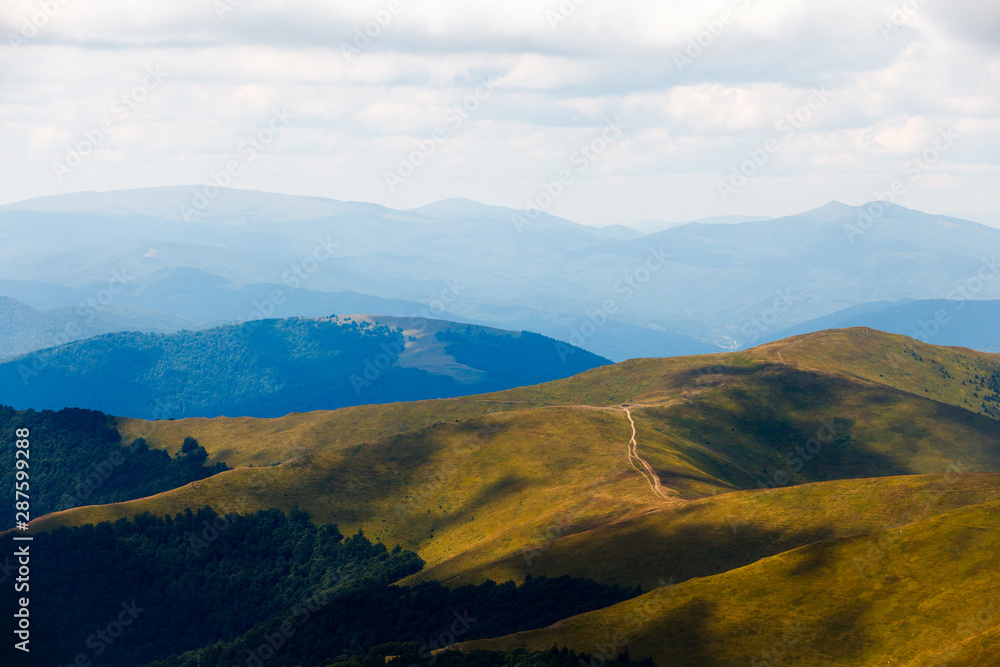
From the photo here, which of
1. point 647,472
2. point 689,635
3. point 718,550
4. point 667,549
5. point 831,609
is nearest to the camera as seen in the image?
point 831,609

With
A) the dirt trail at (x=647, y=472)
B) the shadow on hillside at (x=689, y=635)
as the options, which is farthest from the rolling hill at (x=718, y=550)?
the dirt trail at (x=647, y=472)

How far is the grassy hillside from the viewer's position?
96.2m

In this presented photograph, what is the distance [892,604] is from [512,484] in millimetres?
105493

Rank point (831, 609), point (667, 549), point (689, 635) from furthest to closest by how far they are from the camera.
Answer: point (667, 549) < point (689, 635) < point (831, 609)

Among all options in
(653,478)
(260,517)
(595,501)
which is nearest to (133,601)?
(260,517)

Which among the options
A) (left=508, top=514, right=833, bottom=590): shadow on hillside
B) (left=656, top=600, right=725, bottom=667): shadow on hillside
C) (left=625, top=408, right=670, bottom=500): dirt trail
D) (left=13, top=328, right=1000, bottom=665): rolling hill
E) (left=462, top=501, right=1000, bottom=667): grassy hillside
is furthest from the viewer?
(left=625, top=408, right=670, bottom=500): dirt trail

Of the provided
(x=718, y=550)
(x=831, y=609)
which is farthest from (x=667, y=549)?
(x=831, y=609)

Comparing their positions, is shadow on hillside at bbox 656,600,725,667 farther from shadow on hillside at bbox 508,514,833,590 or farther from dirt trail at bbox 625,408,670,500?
dirt trail at bbox 625,408,670,500

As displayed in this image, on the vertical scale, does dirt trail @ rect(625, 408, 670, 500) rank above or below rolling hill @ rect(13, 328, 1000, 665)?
above

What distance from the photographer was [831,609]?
10325 cm

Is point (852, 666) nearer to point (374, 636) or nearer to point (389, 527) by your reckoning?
point (374, 636)

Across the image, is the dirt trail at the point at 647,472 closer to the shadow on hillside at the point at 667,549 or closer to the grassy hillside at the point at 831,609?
the shadow on hillside at the point at 667,549

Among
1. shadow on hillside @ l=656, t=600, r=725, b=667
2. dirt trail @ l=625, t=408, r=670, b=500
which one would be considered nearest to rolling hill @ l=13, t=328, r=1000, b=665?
shadow on hillside @ l=656, t=600, r=725, b=667

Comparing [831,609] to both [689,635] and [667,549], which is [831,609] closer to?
[689,635]
